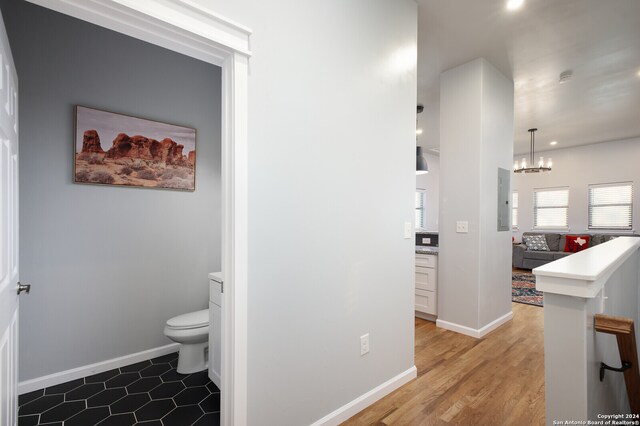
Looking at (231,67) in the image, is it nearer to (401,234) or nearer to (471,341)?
(401,234)

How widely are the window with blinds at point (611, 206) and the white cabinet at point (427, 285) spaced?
19.6ft

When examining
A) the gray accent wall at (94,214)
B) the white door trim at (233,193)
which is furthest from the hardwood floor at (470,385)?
the gray accent wall at (94,214)

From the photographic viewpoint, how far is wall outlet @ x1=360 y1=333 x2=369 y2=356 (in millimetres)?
2021

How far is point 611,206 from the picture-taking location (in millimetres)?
6844

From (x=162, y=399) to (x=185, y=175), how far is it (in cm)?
182

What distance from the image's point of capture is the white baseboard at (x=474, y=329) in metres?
3.24

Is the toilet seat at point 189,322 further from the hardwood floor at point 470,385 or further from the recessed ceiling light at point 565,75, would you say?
the recessed ceiling light at point 565,75

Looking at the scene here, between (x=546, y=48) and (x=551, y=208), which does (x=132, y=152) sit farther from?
(x=551, y=208)

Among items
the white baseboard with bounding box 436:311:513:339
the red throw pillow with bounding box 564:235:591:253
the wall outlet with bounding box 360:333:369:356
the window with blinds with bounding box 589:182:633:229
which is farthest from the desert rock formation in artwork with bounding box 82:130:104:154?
the window with blinds with bounding box 589:182:633:229

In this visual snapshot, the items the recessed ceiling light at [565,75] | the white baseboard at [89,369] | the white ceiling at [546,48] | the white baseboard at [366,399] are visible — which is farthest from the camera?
the recessed ceiling light at [565,75]

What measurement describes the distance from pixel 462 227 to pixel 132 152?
3274 millimetres

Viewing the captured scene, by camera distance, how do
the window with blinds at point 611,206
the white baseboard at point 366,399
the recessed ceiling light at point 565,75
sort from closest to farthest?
the white baseboard at point 366,399 < the recessed ceiling light at point 565,75 < the window with blinds at point 611,206

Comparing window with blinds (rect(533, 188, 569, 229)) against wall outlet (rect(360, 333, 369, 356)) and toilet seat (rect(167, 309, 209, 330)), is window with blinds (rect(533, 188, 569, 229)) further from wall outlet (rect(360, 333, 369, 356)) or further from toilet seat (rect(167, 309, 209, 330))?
toilet seat (rect(167, 309, 209, 330))

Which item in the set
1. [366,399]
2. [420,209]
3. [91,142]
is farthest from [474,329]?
[420,209]
